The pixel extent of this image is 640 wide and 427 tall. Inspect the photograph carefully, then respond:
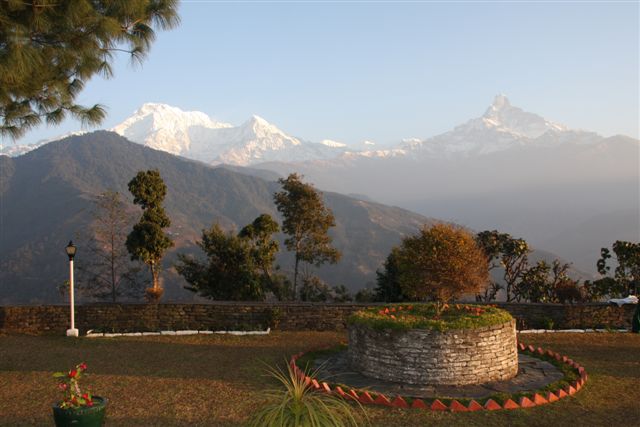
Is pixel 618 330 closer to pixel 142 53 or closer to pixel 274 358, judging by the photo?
pixel 274 358

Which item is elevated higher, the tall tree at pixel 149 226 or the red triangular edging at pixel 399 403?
the tall tree at pixel 149 226

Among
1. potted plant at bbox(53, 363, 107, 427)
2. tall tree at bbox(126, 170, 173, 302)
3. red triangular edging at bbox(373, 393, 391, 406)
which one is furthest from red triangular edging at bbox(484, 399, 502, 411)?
tall tree at bbox(126, 170, 173, 302)

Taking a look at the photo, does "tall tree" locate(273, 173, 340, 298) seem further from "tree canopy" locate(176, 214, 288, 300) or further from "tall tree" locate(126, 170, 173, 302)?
"tall tree" locate(126, 170, 173, 302)

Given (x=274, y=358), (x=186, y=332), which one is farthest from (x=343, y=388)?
(x=186, y=332)

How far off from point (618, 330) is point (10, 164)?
195 m

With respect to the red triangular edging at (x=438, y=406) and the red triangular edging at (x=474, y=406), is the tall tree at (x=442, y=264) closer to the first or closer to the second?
the red triangular edging at (x=474, y=406)

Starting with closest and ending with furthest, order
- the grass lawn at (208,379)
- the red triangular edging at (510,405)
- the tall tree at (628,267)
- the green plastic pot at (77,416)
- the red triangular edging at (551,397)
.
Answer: the green plastic pot at (77,416) → the grass lawn at (208,379) → the red triangular edging at (510,405) → the red triangular edging at (551,397) → the tall tree at (628,267)

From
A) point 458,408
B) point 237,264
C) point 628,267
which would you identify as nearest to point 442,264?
point 458,408

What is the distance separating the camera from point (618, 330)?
1952 cm

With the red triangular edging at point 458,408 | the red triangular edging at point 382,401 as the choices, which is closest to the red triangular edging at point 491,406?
the red triangular edging at point 458,408

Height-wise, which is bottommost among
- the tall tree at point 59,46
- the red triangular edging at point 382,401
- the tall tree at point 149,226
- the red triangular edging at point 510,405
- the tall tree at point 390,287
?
the red triangular edging at point 510,405

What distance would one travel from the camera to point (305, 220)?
107ft

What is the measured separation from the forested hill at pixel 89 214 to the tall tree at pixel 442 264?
75.7 meters

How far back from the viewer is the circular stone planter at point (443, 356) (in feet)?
41.1
